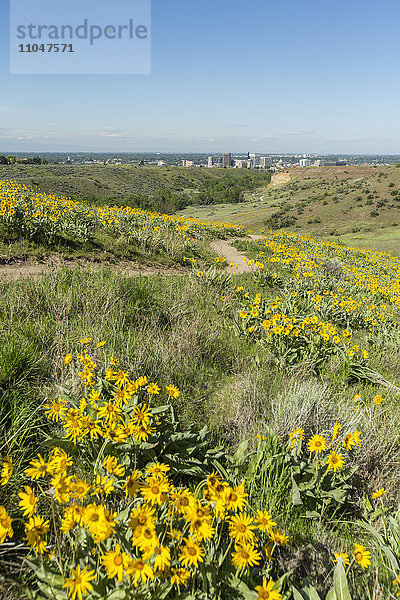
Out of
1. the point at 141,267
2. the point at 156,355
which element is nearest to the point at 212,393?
the point at 156,355

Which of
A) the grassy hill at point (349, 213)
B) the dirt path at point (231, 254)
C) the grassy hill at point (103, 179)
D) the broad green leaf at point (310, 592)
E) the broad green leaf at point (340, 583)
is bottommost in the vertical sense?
the broad green leaf at point (310, 592)

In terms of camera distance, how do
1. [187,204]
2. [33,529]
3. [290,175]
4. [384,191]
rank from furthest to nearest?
1. [187,204]
2. [290,175]
3. [384,191]
4. [33,529]

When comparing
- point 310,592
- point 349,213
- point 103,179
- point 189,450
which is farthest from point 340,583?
point 103,179

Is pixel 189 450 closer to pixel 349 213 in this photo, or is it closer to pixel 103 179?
pixel 349 213

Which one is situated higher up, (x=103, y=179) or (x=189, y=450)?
(x=103, y=179)

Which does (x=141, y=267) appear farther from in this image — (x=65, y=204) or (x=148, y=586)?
(x=148, y=586)

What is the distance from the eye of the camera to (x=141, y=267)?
309 inches

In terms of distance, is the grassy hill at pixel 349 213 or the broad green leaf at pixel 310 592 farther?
the grassy hill at pixel 349 213

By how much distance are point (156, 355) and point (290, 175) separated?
99019mm

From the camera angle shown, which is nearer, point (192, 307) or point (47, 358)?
point (47, 358)

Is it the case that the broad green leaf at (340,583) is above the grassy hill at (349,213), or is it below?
below

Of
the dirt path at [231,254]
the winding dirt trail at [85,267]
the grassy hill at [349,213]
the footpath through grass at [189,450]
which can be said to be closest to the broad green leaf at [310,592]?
the footpath through grass at [189,450]

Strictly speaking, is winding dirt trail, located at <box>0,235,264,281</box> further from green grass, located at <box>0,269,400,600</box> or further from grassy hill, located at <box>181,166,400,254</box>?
grassy hill, located at <box>181,166,400,254</box>

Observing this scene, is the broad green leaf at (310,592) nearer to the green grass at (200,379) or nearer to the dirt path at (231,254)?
the green grass at (200,379)
